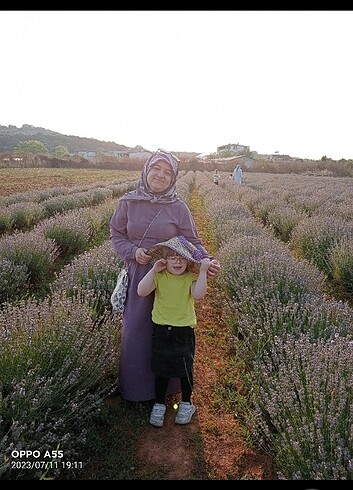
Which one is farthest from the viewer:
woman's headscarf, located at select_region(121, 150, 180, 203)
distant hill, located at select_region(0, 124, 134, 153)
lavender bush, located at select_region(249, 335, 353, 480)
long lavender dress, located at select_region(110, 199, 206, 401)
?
distant hill, located at select_region(0, 124, 134, 153)

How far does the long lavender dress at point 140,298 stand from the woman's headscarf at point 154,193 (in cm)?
4

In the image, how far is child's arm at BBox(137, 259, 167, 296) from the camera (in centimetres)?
271

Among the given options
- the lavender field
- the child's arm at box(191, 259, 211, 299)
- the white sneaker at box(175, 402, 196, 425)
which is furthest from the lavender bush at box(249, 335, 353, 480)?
the child's arm at box(191, 259, 211, 299)

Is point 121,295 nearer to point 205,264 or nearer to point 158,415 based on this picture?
point 205,264

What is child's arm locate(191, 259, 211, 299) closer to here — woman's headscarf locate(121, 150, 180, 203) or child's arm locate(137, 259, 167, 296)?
child's arm locate(137, 259, 167, 296)

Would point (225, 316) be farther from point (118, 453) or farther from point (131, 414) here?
point (118, 453)

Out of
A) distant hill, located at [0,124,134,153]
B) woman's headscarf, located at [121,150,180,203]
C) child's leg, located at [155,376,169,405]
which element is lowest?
child's leg, located at [155,376,169,405]

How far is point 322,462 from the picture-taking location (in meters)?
1.78

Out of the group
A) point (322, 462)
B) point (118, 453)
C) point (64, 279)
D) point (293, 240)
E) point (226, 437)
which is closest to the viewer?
point (322, 462)

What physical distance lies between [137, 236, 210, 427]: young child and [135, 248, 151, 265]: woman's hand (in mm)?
38

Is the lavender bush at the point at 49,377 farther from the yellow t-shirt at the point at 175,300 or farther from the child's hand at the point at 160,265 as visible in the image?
the child's hand at the point at 160,265

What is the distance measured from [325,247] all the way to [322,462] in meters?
5.18

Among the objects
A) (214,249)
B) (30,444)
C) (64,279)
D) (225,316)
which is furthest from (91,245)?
(30,444)

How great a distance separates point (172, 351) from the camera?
2795mm
